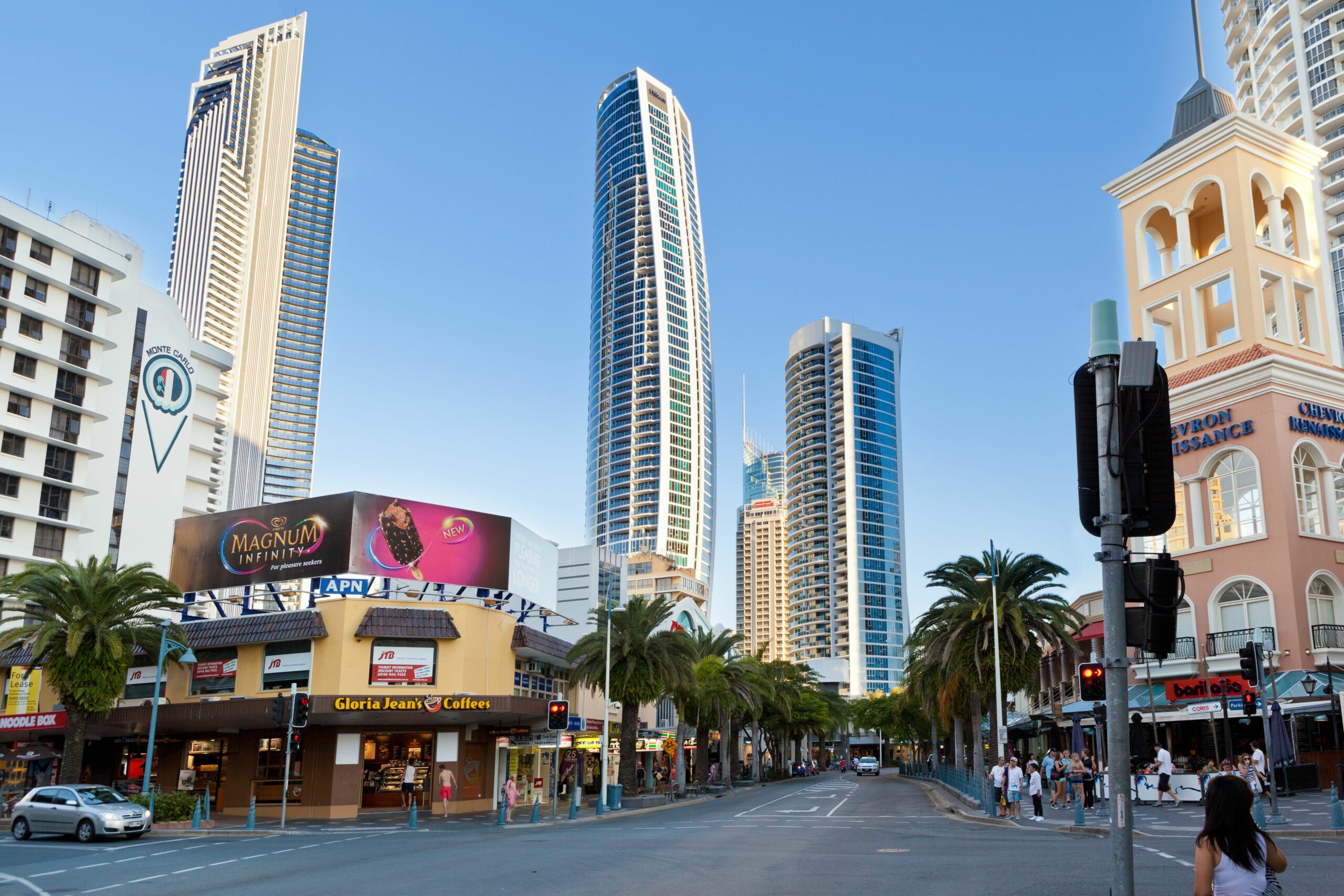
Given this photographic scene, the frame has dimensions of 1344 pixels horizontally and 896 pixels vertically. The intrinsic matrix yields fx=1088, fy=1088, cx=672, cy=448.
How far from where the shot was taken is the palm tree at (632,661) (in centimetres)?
4772

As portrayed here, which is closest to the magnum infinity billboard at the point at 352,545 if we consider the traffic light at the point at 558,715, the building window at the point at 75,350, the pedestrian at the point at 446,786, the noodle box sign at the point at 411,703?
the noodle box sign at the point at 411,703

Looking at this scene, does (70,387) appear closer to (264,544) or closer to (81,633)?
(264,544)

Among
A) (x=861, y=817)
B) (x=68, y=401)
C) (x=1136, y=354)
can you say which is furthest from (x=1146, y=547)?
(x=68, y=401)

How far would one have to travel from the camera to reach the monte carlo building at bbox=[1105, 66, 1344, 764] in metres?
42.3


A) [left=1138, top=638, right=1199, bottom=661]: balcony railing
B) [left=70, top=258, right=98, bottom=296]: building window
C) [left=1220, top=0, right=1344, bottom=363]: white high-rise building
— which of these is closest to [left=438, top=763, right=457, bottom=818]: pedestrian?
[left=1138, top=638, right=1199, bottom=661]: balcony railing

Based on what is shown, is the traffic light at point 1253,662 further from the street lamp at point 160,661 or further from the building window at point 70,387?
the building window at point 70,387

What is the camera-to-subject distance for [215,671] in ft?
143

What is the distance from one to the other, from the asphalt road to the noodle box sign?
23.4 ft

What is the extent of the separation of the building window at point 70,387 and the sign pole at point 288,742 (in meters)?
43.9

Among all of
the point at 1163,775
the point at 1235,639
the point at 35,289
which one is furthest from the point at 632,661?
the point at 35,289

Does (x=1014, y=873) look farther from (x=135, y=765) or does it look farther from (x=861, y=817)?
(x=135, y=765)

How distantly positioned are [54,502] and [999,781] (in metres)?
66.8

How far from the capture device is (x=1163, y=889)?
46.7ft

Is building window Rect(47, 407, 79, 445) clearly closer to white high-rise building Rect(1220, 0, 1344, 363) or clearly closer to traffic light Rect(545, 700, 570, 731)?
traffic light Rect(545, 700, 570, 731)
